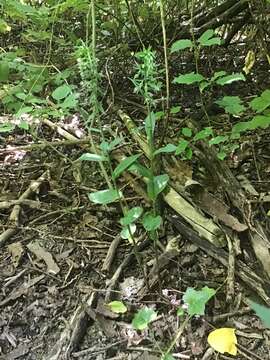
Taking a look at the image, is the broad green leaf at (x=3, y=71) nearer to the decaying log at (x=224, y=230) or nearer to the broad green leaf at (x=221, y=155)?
the decaying log at (x=224, y=230)

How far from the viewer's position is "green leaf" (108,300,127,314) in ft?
5.56

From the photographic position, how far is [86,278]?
1.90m

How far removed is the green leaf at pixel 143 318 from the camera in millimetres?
1557

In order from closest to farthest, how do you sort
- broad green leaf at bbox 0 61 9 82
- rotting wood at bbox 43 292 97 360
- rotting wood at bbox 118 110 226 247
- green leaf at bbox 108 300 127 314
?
rotting wood at bbox 43 292 97 360
green leaf at bbox 108 300 127 314
rotting wood at bbox 118 110 226 247
broad green leaf at bbox 0 61 9 82

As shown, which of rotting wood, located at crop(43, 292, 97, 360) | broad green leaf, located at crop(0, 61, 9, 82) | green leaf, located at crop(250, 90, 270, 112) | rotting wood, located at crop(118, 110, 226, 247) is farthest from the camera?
broad green leaf, located at crop(0, 61, 9, 82)

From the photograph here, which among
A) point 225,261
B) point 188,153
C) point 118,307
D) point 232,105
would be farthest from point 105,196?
point 232,105

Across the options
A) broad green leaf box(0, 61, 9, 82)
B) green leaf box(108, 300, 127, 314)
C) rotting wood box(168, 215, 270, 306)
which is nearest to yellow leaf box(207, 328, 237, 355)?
rotting wood box(168, 215, 270, 306)

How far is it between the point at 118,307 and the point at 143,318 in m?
0.16

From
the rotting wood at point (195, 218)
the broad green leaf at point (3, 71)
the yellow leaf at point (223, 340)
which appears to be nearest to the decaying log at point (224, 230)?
the rotting wood at point (195, 218)

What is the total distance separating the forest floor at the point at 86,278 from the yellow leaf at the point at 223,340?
30mm

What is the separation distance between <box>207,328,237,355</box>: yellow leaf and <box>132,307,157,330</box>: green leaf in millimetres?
197

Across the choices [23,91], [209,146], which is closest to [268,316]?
[209,146]

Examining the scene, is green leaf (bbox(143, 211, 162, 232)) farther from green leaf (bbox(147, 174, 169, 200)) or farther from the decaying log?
the decaying log

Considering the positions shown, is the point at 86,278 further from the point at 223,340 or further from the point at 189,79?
the point at 189,79
